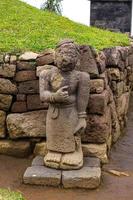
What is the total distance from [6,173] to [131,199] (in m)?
1.45

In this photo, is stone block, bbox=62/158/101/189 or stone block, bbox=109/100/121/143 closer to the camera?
stone block, bbox=62/158/101/189

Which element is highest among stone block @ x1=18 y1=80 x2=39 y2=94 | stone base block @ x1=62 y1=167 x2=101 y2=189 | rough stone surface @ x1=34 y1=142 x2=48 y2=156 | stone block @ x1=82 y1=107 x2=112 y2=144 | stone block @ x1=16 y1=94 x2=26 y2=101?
stone block @ x1=18 y1=80 x2=39 y2=94

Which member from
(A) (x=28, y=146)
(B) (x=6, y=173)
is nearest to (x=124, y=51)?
(A) (x=28, y=146)

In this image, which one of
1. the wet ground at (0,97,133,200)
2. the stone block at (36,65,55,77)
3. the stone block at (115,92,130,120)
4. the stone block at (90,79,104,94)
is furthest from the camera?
the stone block at (115,92,130,120)

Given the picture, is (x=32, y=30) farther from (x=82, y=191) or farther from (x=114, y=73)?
(x=82, y=191)

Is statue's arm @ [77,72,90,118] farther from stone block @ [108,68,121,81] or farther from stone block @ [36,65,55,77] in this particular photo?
stone block @ [108,68,121,81]

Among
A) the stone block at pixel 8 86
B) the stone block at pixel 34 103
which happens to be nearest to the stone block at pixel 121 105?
the stone block at pixel 34 103

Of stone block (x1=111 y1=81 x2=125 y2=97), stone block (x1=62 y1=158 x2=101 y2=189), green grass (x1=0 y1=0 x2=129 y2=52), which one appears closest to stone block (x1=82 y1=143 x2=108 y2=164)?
stone block (x1=62 y1=158 x2=101 y2=189)

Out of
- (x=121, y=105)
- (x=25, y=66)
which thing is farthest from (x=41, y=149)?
(x=121, y=105)

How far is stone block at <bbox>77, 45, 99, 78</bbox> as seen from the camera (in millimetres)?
5404

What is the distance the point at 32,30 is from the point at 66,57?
286 centimetres

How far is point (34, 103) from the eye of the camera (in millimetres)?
5555

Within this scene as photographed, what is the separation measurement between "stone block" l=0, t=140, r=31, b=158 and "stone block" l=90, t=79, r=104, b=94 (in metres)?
1.03

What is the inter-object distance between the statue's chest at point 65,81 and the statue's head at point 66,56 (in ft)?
0.25
